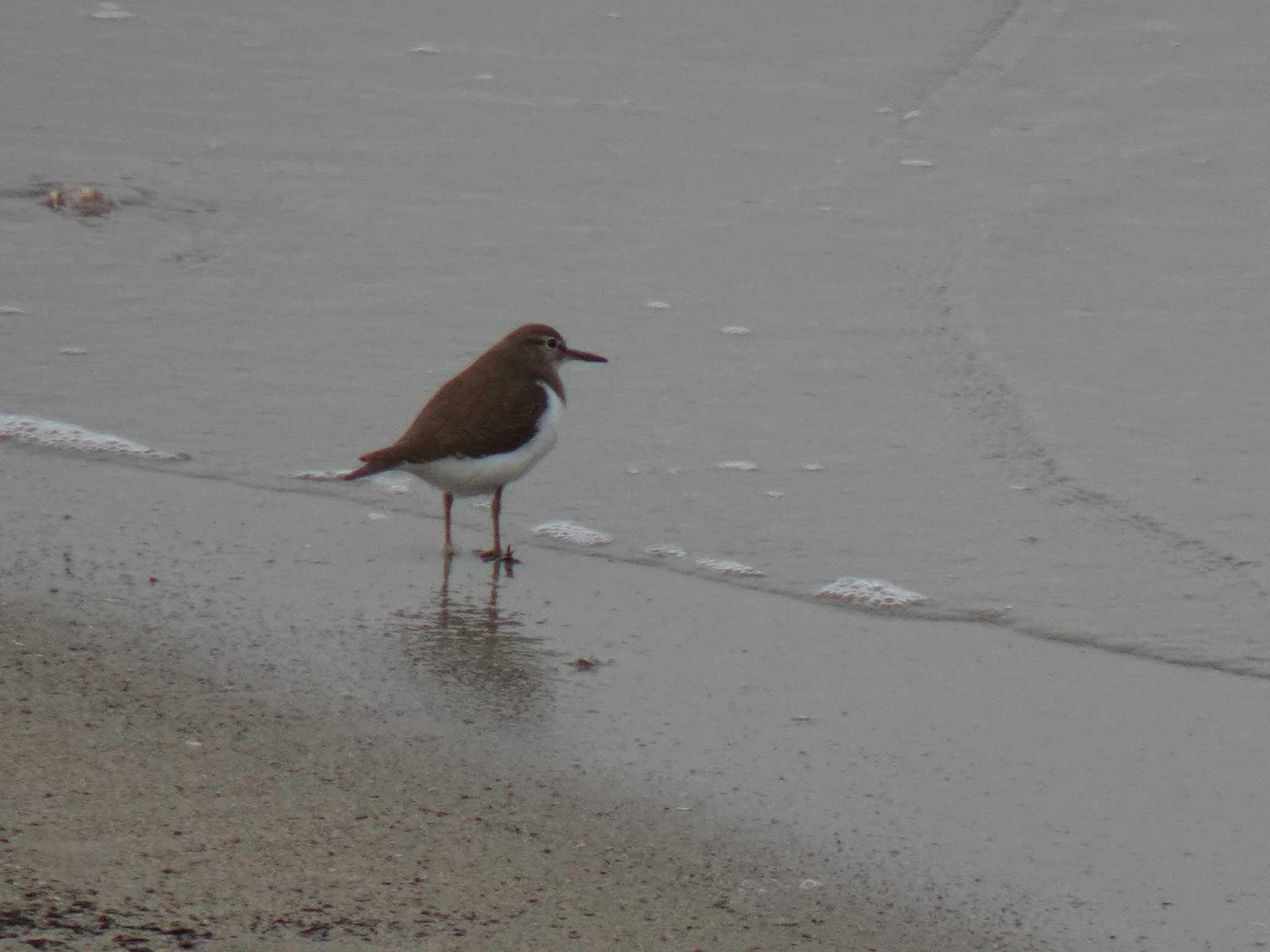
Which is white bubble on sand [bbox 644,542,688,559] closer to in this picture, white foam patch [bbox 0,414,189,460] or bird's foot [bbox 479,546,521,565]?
bird's foot [bbox 479,546,521,565]

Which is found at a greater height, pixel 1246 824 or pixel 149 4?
pixel 149 4

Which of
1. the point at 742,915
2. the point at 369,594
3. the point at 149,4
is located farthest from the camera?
the point at 149,4

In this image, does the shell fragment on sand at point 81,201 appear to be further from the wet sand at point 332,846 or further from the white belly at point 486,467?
the wet sand at point 332,846

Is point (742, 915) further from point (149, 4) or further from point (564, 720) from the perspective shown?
point (149, 4)

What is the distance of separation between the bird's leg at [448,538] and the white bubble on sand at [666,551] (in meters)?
0.57

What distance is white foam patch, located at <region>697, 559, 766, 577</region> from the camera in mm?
5316

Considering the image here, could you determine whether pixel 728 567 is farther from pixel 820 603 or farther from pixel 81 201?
pixel 81 201

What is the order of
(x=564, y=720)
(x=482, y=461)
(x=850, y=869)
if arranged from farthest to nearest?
1. (x=482, y=461)
2. (x=564, y=720)
3. (x=850, y=869)

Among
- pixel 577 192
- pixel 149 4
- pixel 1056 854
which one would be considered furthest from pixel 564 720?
pixel 149 4

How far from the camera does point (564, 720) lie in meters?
4.18

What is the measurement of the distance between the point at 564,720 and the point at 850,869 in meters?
0.89

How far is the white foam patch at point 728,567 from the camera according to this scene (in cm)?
532

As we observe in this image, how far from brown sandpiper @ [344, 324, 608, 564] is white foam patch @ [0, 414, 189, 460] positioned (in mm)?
976

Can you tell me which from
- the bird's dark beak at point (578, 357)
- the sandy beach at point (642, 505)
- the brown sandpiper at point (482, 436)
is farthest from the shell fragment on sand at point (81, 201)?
the brown sandpiper at point (482, 436)
